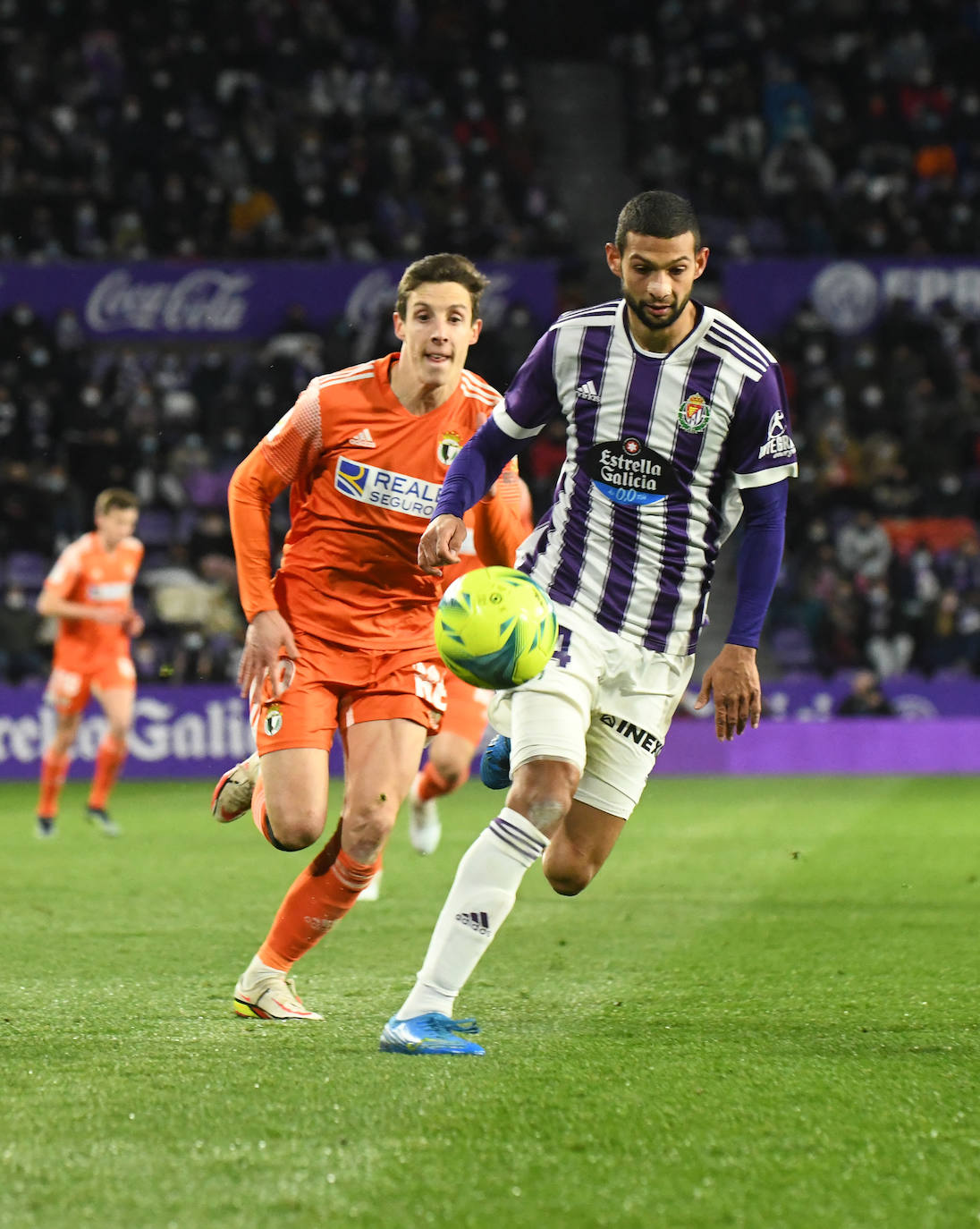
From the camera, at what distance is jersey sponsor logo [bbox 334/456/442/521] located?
545 cm

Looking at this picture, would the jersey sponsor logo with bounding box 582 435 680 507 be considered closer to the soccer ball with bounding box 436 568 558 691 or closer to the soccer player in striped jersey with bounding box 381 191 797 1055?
the soccer player in striped jersey with bounding box 381 191 797 1055

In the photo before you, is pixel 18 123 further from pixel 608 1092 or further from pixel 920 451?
pixel 608 1092

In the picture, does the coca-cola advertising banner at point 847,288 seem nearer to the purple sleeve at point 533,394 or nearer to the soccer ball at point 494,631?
the purple sleeve at point 533,394

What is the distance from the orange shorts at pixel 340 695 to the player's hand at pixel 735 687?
1.14 m

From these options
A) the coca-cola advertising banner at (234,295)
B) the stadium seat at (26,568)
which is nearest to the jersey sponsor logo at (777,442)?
the stadium seat at (26,568)

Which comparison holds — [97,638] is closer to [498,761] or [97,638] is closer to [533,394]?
[498,761]

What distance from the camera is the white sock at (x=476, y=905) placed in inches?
176

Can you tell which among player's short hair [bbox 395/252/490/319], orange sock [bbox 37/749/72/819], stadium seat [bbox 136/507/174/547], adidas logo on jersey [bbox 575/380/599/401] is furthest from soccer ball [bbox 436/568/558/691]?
stadium seat [bbox 136/507/174/547]

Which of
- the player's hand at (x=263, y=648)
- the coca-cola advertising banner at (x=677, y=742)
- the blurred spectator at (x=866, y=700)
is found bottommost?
the coca-cola advertising banner at (x=677, y=742)

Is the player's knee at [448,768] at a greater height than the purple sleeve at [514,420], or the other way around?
the purple sleeve at [514,420]

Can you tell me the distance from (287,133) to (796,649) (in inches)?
365

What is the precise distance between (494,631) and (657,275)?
1.06m

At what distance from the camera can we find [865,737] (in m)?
17.5

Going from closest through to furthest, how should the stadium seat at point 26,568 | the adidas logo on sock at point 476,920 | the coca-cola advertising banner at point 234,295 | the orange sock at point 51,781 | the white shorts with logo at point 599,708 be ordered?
the adidas logo on sock at point 476,920 < the white shorts with logo at point 599,708 < the orange sock at point 51,781 < the stadium seat at point 26,568 < the coca-cola advertising banner at point 234,295
